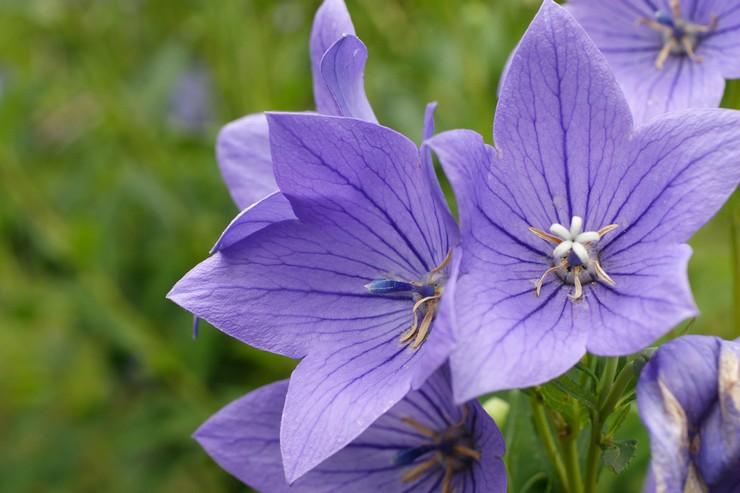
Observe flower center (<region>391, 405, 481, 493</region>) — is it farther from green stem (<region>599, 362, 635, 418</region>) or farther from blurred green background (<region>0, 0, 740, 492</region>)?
blurred green background (<region>0, 0, 740, 492</region>)

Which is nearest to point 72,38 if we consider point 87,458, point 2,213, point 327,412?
point 2,213

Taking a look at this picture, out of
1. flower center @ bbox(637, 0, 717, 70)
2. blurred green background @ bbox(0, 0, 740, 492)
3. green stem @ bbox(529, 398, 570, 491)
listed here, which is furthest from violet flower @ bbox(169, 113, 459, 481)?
blurred green background @ bbox(0, 0, 740, 492)

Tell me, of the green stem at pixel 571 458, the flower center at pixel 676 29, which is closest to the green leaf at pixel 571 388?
the green stem at pixel 571 458

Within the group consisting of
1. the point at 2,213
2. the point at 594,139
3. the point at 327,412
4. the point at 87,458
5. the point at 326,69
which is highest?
the point at 326,69

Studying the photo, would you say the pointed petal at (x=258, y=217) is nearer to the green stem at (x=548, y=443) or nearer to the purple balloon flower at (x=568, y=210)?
the purple balloon flower at (x=568, y=210)

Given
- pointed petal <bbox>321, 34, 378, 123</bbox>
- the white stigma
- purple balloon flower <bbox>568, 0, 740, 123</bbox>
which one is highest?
pointed petal <bbox>321, 34, 378, 123</bbox>

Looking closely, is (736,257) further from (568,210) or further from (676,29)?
(568,210)

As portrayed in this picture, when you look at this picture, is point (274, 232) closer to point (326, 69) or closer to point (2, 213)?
point (326, 69)
